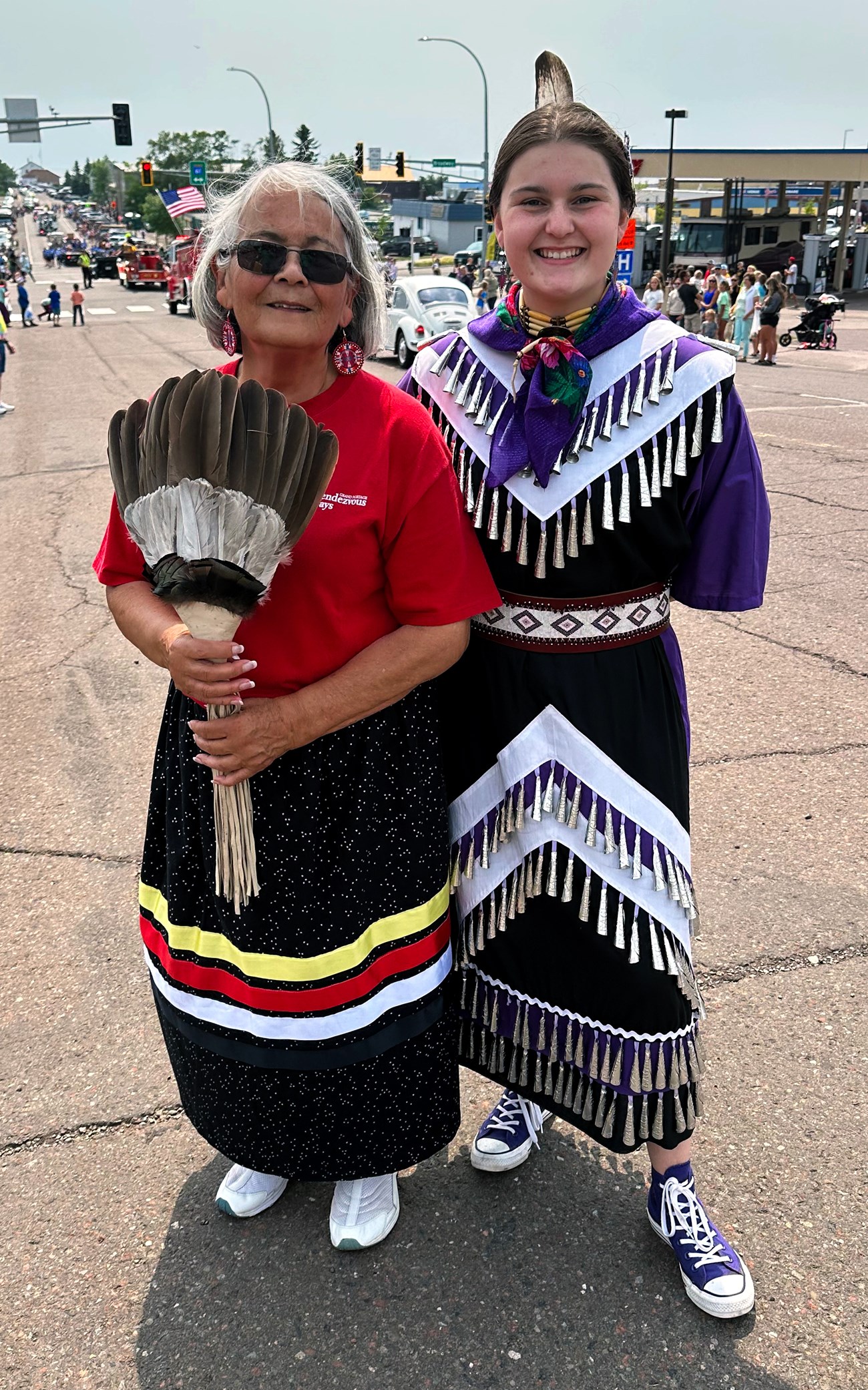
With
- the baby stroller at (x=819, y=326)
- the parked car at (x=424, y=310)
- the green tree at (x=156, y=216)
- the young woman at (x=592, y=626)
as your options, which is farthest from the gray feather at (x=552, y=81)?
the green tree at (x=156, y=216)

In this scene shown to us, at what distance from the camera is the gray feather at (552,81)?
6.26 feet

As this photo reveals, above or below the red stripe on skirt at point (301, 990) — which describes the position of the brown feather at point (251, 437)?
above

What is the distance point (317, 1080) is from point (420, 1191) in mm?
494

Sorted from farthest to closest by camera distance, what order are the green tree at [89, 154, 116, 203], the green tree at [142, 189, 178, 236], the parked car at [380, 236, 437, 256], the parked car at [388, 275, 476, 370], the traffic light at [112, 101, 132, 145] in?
the green tree at [89, 154, 116, 203], the green tree at [142, 189, 178, 236], the parked car at [380, 236, 437, 256], the traffic light at [112, 101, 132, 145], the parked car at [388, 275, 476, 370]

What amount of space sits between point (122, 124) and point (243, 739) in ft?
108

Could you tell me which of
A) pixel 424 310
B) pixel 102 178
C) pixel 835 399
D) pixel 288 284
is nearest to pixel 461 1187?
pixel 288 284

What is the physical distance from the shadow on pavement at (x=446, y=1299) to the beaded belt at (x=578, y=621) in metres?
1.21

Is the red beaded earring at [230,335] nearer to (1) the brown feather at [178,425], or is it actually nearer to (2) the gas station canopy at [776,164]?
(1) the brown feather at [178,425]

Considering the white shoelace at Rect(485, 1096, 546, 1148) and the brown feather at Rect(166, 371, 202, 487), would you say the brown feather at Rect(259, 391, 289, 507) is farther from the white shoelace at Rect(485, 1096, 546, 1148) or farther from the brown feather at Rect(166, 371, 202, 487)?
the white shoelace at Rect(485, 1096, 546, 1148)

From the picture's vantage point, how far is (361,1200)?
7.06 feet

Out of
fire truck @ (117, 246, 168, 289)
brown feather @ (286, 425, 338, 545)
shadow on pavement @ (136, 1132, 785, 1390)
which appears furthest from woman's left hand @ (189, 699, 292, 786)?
fire truck @ (117, 246, 168, 289)

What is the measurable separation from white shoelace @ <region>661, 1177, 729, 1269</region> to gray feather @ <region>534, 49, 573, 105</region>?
2.07 metres

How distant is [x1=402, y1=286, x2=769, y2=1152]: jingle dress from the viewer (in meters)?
1.86

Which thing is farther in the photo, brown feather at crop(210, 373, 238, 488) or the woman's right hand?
the woman's right hand
